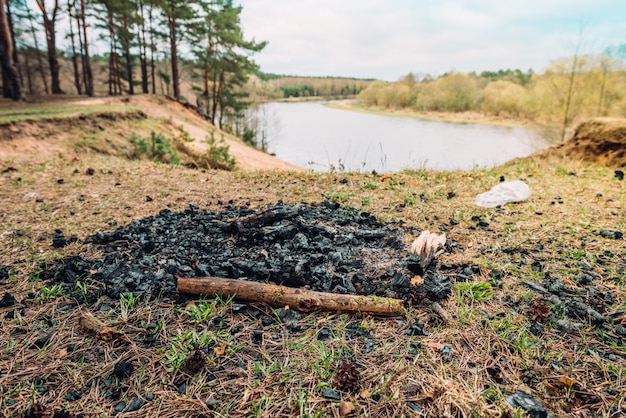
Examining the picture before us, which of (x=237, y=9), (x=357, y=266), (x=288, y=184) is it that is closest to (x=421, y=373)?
(x=357, y=266)

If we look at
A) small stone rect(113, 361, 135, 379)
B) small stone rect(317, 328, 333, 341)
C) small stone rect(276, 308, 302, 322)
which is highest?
small stone rect(276, 308, 302, 322)

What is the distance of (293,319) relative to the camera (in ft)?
6.49

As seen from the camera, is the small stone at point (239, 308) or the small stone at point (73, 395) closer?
the small stone at point (73, 395)

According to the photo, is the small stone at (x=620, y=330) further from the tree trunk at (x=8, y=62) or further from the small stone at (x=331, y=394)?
the tree trunk at (x=8, y=62)

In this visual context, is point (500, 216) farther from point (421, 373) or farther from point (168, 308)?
point (168, 308)

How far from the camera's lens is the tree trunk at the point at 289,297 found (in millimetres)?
2010

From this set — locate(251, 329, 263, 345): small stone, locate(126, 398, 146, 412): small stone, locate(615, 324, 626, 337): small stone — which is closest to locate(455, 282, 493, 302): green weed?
locate(615, 324, 626, 337): small stone

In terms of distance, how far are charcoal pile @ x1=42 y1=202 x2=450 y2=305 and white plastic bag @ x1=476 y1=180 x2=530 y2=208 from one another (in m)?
1.45

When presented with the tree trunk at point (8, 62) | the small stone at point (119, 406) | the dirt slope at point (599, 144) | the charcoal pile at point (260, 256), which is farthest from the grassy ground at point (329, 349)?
the tree trunk at point (8, 62)

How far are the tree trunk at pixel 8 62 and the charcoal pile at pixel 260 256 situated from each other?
12602mm

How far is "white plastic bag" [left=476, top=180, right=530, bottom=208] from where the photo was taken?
3.88m

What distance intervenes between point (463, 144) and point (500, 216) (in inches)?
1080

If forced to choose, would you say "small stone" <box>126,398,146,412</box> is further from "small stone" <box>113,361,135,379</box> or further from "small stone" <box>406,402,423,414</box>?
"small stone" <box>406,402,423,414</box>

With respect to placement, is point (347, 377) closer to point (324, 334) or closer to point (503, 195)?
point (324, 334)
